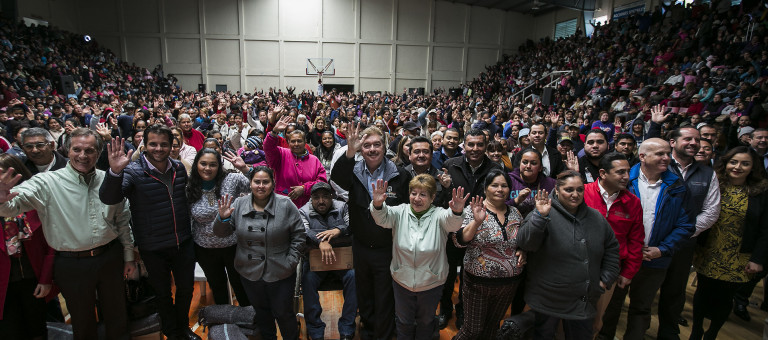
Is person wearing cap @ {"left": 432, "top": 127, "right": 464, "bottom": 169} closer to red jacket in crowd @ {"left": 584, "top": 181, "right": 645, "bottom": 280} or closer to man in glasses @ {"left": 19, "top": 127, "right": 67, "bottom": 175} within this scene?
red jacket in crowd @ {"left": 584, "top": 181, "right": 645, "bottom": 280}

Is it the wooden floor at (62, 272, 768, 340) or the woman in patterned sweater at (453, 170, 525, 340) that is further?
the wooden floor at (62, 272, 768, 340)

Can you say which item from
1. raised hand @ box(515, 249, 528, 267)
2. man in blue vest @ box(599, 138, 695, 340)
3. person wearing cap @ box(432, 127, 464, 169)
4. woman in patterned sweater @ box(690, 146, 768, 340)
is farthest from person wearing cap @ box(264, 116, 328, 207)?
woman in patterned sweater @ box(690, 146, 768, 340)

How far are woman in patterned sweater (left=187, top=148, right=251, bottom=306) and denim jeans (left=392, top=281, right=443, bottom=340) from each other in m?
1.42

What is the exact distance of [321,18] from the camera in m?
22.5

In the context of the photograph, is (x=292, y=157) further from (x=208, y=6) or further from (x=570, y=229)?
(x=208, y=6)

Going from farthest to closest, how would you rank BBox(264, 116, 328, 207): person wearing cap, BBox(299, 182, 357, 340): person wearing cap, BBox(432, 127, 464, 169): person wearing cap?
BBox(432, 127, 464, 169): person wearing cap, BBox(264, 116, 328, 207): person wearing cap, BBox(299, 182, 357, 340): person wearing cap

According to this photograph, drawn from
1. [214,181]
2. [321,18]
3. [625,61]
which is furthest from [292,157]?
[321,18]

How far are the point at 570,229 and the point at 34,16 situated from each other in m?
24.5

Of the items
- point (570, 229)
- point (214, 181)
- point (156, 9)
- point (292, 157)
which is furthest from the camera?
point (156, 9)

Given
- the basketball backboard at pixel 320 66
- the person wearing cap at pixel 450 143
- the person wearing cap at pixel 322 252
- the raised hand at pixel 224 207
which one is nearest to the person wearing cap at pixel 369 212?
the person wearing cap at pixel 322 252

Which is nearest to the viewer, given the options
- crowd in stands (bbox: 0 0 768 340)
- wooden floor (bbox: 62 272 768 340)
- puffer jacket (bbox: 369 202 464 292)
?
crowd in stands (bbox: 0 0 768 340)

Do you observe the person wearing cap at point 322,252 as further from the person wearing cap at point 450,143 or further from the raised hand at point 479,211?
the person wearing cap at point 450,143

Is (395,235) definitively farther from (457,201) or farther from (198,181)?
(198,181)

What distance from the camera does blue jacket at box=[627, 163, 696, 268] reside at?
2.73 meters
